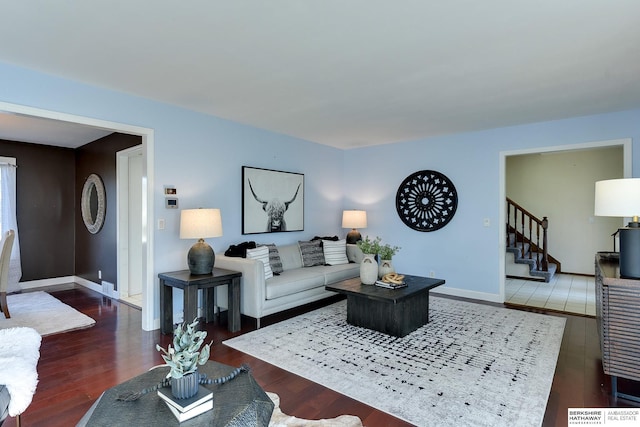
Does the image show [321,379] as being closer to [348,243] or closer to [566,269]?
[348,243]

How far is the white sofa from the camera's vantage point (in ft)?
12.2

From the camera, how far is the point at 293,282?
405cm

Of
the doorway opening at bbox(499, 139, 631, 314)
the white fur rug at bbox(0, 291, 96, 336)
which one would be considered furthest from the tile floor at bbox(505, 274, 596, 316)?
the white fur rug at bbox(0, 291, 96, 336)

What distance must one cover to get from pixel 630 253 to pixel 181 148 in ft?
13.8

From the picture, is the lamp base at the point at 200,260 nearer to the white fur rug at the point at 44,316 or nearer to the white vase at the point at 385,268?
the white fur rug at the point at 44,316

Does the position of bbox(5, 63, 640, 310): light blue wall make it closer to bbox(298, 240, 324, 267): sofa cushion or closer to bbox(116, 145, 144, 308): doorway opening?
bbox(298, 240, 324, 267): sofa cushion

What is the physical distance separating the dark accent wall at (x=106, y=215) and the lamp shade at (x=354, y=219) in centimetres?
327

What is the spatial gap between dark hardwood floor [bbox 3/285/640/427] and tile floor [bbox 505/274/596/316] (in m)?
0.66

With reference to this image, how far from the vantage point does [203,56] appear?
261 cm

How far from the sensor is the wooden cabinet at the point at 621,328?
7.39 ft

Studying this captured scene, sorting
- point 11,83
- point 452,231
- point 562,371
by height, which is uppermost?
point 11,83

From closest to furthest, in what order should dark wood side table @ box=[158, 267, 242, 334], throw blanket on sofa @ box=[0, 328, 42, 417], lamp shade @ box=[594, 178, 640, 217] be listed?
throw blanket on sofa @ box=[0, 328, 42, 417] → lamp shade @ box=[594, 178, 640, 217] → dark wood side table @ box=[158, 267, 242, 334]

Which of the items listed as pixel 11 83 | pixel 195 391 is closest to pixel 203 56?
→ pixel 11 83

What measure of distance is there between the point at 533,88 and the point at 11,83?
4.59 m
